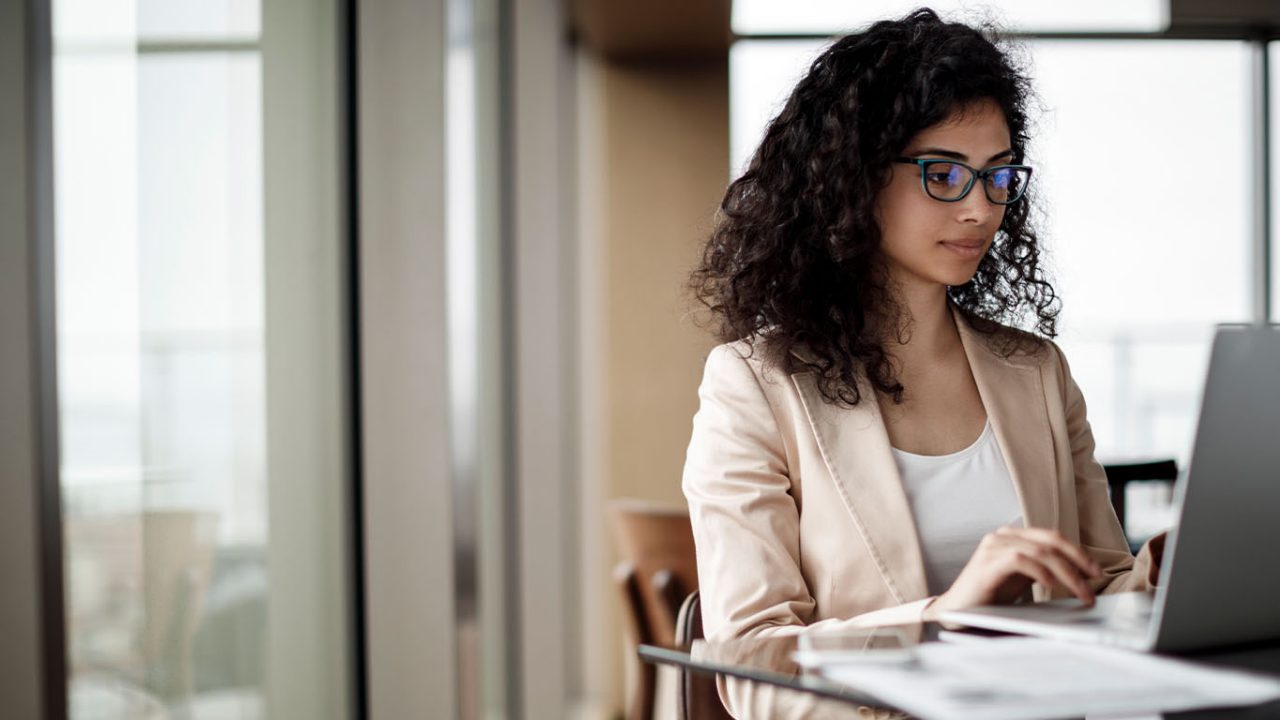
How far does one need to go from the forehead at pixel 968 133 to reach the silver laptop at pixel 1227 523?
70 cm

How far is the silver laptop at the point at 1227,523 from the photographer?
86cm

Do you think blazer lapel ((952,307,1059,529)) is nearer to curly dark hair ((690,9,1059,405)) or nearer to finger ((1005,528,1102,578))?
curly dark hair ((690,9,1059,405))

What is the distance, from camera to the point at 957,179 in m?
1.51

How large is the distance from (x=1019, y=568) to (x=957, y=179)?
67 cm

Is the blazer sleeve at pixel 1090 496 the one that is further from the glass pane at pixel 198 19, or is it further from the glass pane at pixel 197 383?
the glass pane at pixel 198 19

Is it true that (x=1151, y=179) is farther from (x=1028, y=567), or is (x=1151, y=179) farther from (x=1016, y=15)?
(x=1028, y=567)

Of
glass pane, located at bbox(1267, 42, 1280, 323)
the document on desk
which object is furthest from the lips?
glass pane, located at bbox(1267, 42, 1280, 323)

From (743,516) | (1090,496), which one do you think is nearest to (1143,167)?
(1090,496)

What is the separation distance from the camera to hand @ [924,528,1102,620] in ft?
3.34

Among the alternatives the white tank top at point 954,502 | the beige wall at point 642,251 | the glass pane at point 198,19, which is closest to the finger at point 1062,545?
the white tank top at point 954,502

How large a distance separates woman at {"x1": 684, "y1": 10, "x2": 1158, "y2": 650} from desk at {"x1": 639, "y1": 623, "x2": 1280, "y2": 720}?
0.74 feet

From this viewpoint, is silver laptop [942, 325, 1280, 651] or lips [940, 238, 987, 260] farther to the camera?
lips [940, 238, 987, 260]

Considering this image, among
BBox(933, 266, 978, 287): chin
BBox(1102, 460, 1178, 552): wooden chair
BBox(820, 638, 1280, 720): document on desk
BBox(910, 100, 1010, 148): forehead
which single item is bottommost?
BBox(1102, 460, 1178, 552): wooden chair

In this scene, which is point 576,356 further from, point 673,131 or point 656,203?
point 673,131
